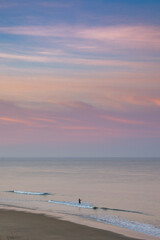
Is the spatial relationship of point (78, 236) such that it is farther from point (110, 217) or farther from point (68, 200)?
point (68, 200)

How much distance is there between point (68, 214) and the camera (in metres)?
44.6

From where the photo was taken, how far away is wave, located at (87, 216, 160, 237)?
113 feet

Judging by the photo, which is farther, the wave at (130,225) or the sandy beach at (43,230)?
the wave at (130,225)

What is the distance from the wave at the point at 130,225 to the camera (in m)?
34.3

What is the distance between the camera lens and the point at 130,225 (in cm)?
3769

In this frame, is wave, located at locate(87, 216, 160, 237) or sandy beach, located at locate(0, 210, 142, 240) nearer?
sandy beach, located at locate(0, 210, 142, 240)

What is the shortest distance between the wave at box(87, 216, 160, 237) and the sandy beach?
405 centimetres

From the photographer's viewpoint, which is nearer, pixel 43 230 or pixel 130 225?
pixel 43 230

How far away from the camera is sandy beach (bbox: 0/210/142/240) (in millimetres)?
30078

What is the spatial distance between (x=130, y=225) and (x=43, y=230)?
417 inches

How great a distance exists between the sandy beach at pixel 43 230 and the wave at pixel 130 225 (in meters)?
4.05

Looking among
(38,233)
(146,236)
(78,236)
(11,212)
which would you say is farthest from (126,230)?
(11,212)

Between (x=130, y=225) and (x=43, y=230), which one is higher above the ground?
(x=130, y=225)

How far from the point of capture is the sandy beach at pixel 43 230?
98.7 feet
